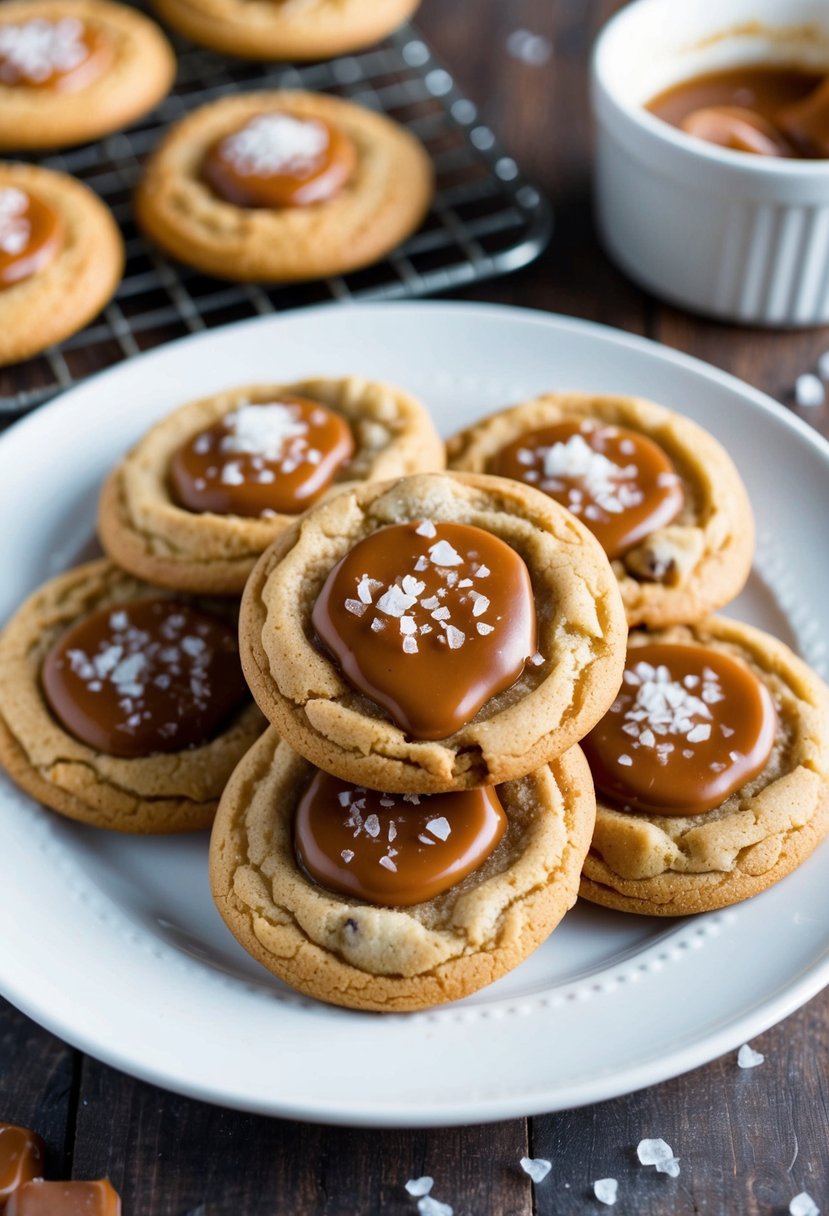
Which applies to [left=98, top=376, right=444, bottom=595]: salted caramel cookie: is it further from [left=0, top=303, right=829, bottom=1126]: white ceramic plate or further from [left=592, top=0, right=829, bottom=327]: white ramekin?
[left=592, top=0, right=829, bottom=327]: white ramekin

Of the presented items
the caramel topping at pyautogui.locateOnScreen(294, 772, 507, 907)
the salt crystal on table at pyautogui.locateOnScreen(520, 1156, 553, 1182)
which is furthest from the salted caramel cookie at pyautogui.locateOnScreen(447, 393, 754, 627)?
the salt crystal on table at pyautogui.locateOnScreen(520, 1156, 553, 1182)

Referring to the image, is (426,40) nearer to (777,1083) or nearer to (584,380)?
(584,380)

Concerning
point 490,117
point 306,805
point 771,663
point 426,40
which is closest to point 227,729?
point 306,805

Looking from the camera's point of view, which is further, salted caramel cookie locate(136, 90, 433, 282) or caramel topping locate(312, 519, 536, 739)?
salted caramel cookie locate(136, 90, 433, 282)

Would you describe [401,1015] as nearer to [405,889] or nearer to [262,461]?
[405,889]

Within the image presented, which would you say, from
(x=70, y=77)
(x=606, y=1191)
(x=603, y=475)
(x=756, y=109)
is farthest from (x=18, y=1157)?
(x=756, y=109)
